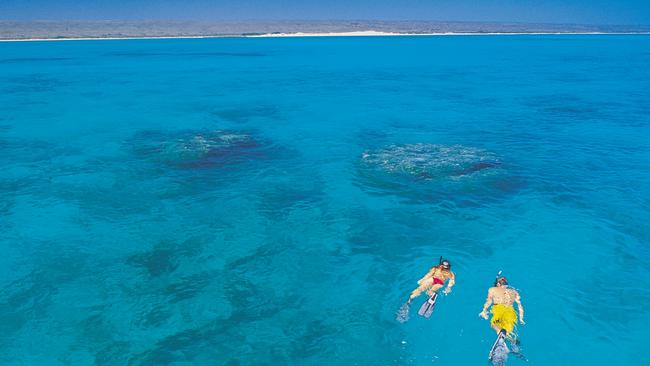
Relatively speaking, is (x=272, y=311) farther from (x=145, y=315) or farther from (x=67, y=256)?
(x=67, y=256)

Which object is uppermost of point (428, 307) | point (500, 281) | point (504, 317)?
point (500, 281)

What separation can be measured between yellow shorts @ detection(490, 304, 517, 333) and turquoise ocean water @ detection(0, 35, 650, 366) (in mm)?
337

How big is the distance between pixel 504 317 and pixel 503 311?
0.53ft

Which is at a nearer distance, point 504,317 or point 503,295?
point 504,317

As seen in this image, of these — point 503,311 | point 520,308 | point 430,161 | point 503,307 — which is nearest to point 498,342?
point 503,311

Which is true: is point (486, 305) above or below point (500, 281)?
below

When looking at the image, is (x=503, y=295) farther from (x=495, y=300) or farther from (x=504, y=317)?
(x=504, y=317)

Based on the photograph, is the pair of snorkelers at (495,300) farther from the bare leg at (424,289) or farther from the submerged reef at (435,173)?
the submerged reef at (435,173)

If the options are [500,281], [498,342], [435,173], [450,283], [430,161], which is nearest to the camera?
[498,342]

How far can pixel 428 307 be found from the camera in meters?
11.2

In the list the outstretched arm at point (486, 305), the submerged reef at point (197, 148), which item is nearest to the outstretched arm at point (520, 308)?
the outstretched arm at point (486, 305)

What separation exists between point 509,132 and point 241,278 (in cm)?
2128

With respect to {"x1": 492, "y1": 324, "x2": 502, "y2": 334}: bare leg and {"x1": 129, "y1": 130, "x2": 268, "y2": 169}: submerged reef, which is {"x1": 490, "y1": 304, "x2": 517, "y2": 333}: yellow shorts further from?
{"x1": 129, "y1": 130, "x2": 268, "y2": 169}: submerged reef

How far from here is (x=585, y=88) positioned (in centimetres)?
4325
